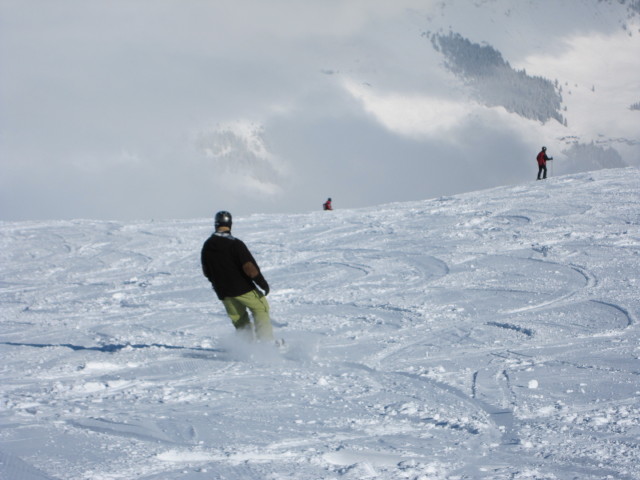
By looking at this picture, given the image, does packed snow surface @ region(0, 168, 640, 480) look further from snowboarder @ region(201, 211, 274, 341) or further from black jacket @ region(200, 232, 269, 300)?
black jacket @ region(200, 232, 269, 300)

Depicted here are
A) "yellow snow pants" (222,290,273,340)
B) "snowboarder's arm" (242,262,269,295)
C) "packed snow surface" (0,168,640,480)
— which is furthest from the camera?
"yellow snow pants" (222,290,273,340)

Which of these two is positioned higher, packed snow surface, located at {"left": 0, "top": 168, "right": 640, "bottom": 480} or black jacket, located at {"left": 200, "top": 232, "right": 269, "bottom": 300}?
black jacket, located at {"left": 200, "top": 232, "right": 269, "bottom": 300}

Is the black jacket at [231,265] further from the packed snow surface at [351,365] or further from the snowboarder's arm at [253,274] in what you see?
the packed snow surface at [351,365]

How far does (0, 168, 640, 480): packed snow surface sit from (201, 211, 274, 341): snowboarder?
41 cm

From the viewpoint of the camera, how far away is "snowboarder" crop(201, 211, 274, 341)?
8.23m

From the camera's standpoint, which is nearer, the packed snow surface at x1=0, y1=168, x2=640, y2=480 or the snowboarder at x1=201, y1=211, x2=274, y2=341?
the packed snow surface at x1=0, y1=168, x2=640, y2=480

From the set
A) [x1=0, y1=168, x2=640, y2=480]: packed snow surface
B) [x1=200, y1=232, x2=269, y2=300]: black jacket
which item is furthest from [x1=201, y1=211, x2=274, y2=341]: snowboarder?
[x1=0, y1=168, x2=640, y2=480]: packed snow surface

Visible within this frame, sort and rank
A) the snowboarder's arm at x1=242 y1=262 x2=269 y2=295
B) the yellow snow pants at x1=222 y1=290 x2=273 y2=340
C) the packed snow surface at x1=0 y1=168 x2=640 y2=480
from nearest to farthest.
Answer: the packed snow surface at x1=0 y1=168 x2=640 y2=480
the snowboarder's arm at x1=242 y1=262 x2=269 y2=295
the yellow snow pants at x1=222 y1=290 x2=273 y2=340

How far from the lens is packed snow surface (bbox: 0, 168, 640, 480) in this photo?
480 cm

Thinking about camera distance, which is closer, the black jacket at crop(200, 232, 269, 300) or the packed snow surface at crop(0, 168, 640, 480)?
the packed snow surface at crop(0, 168, 640, 480)

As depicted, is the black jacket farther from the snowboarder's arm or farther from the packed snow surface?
the packed snow surface

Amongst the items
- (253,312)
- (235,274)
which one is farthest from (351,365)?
(235,274)

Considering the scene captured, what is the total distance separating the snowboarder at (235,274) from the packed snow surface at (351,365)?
411 millimetres

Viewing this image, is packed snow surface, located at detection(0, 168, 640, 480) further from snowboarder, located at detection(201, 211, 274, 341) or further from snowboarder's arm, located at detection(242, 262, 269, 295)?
snowboarder's arm, located at detection(242, 262, 269, 295)
